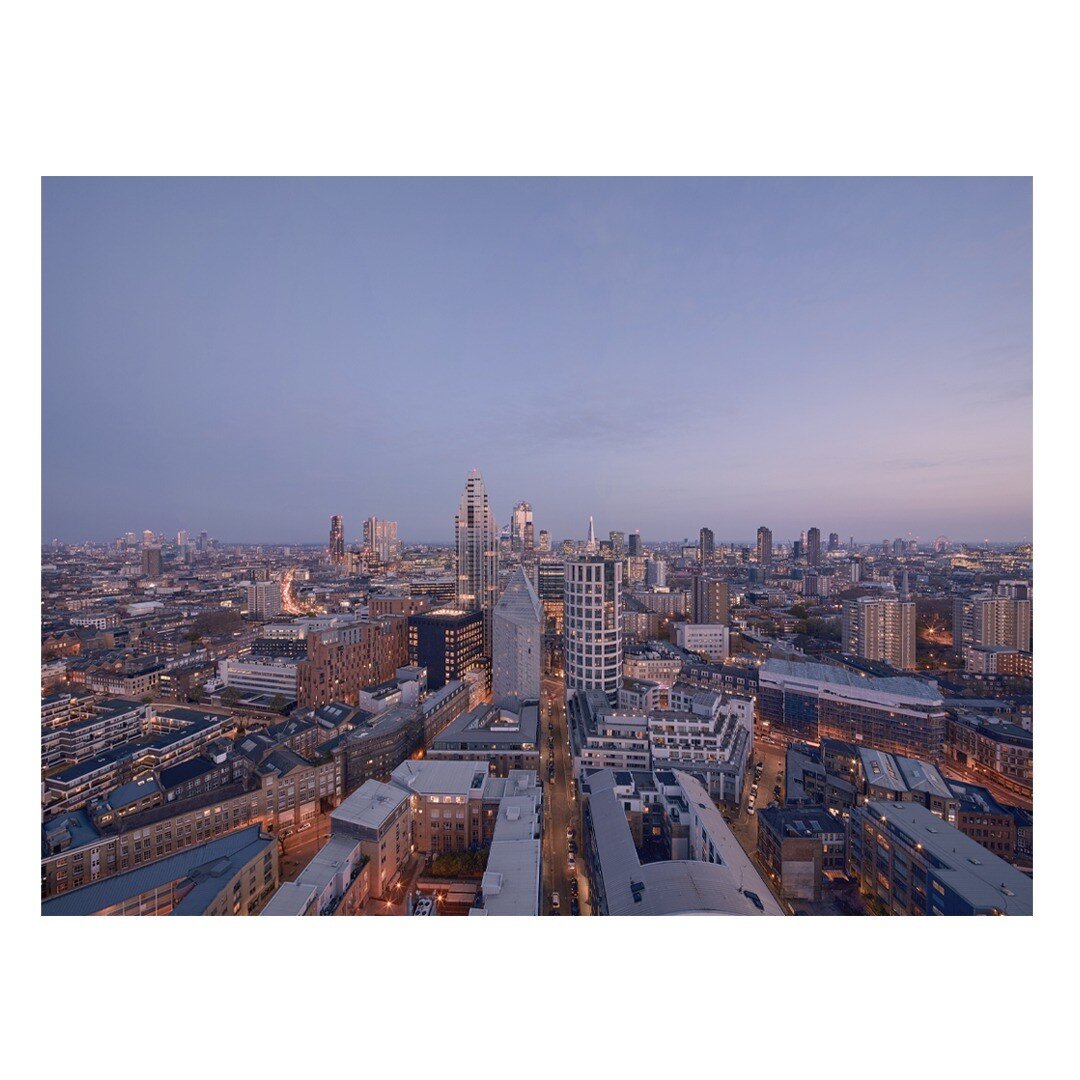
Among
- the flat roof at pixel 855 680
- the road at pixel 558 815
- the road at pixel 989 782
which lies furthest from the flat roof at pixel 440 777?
the road at pixel 989 782

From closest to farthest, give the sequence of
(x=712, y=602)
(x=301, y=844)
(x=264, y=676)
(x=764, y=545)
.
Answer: (x=301, y=844)
(x=264, y=676)
(x=712, y=602)
(x=764, y=545)

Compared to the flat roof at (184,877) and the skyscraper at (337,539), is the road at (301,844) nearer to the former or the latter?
the flat roof at (184,877)

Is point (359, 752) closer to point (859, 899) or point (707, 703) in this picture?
point (707, 703)

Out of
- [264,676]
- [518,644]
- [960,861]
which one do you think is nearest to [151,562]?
[264,676]

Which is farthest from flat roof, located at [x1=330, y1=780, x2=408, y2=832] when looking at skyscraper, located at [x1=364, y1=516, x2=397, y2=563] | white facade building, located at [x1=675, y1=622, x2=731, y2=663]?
skyscraper, located at [x1=364, y1=516, x2=397, y2=563]

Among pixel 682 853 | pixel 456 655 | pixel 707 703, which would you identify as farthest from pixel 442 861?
pixel 456 655

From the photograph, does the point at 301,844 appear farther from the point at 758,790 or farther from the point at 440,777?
the point at 758,790

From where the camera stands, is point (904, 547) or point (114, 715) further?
point (904, 547)

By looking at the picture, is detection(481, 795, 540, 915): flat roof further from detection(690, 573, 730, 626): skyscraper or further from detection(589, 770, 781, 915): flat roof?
detection(690, 573, 730, 626): skyscraper
